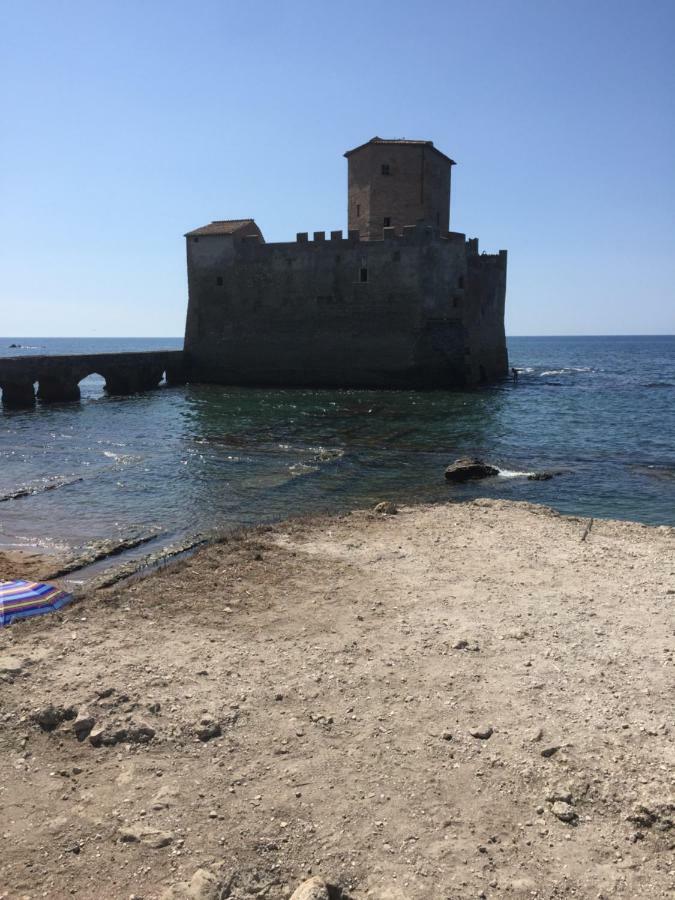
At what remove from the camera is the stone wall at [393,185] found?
31703mm

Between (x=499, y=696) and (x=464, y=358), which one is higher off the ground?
(x=464, y=358)

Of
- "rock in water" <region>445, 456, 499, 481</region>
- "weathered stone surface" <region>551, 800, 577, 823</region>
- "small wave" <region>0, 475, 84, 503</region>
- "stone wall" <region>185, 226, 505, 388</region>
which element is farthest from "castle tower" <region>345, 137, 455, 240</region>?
"weathered stone surface" <region>551, 800, 577, 823</region>

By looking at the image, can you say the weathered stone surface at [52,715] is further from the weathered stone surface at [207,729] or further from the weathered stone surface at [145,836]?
the weathered stone surface at [145,836]

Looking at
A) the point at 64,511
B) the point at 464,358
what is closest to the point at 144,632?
the point at 64,511

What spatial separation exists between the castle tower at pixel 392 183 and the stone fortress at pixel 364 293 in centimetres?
5

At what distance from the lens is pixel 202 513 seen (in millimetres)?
11602

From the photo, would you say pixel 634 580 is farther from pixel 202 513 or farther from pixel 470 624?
pixel 202 513

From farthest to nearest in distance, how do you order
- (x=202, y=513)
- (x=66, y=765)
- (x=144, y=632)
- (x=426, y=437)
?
(x=426, y=437) < (x=202, y=513) < (x=144, y=632) < (x=66, y=765)

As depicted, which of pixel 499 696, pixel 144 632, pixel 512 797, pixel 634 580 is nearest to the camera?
pixel 512 797

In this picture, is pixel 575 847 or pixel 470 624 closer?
pixel 575 847

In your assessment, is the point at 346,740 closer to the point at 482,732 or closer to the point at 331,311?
the point at 482,732

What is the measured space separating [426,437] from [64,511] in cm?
1079

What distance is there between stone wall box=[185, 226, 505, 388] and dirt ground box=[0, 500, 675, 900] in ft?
78.8

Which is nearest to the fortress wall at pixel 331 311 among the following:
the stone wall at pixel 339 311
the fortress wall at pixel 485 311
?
the stone wall at pixel 339 311
